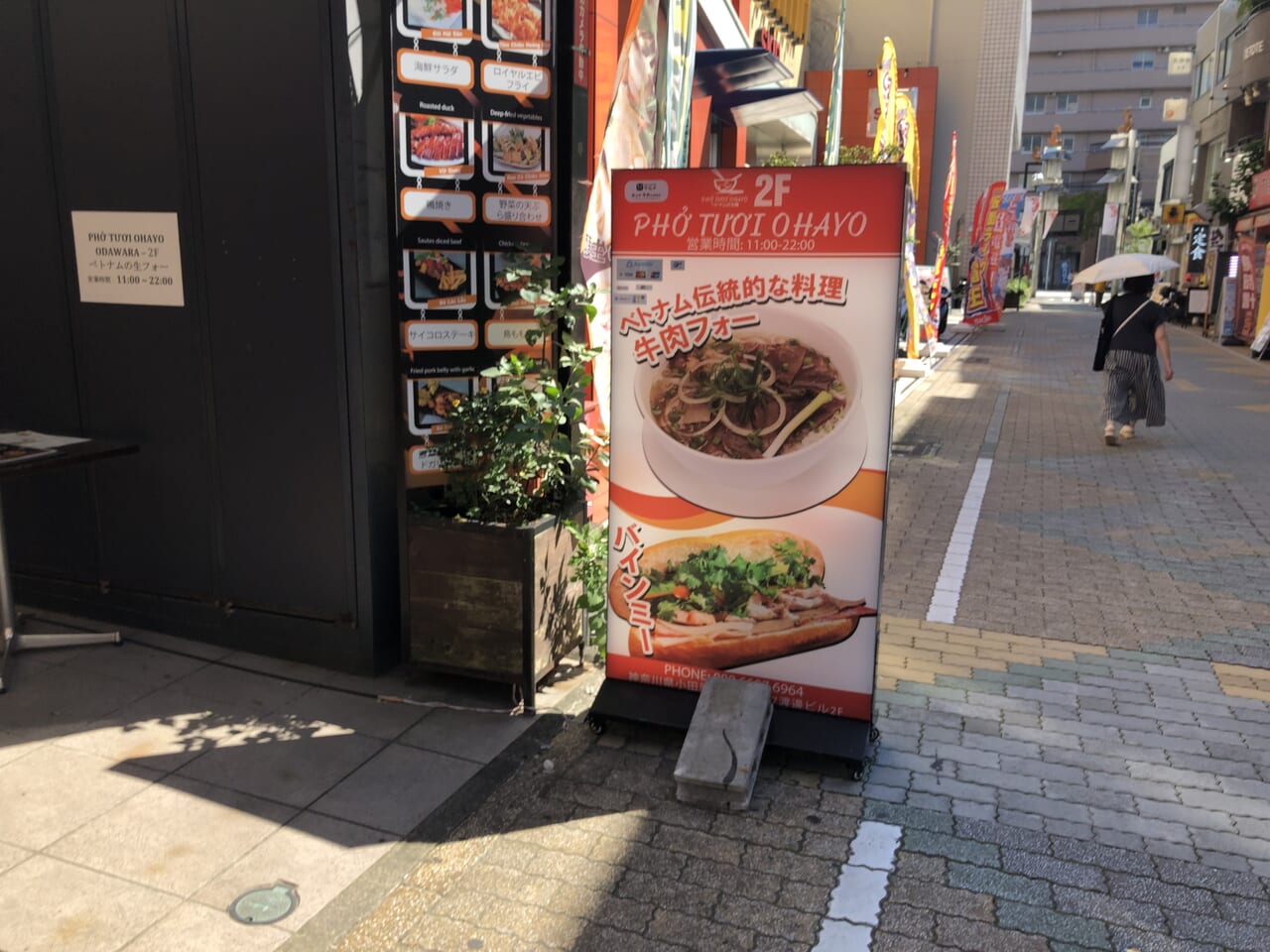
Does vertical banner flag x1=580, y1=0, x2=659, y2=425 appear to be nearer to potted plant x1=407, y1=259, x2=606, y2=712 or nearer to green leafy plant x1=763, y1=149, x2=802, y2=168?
potted plant x1=407, y1=259, x2=606, y2=712

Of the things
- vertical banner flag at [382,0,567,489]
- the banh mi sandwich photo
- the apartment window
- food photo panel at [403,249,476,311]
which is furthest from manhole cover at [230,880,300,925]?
the apartment window

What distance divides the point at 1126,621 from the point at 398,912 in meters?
4.58

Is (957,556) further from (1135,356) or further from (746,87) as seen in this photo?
(746,87)

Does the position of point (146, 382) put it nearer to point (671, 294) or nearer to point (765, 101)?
point (671, 294)

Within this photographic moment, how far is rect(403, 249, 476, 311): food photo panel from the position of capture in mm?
4449

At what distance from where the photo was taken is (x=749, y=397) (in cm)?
385

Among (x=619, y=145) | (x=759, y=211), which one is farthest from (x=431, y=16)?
(x=759, y=211)

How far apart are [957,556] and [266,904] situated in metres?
5.38

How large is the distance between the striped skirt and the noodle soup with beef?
27.6ft

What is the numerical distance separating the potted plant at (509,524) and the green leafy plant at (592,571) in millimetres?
54

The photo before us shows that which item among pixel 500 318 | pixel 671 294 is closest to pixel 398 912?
pixel 671 294

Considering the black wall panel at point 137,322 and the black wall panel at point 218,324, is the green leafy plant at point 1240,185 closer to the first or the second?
the black wall panel at point 218,324

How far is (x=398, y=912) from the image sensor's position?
3.13 meters

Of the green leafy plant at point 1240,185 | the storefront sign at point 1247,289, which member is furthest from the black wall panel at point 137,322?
the green leafy plant at point 1240,185
